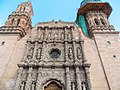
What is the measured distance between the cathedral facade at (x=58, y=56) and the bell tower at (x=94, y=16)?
5.1 inches

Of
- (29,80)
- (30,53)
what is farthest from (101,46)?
(29,80)

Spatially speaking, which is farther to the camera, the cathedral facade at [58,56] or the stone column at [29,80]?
the cathedral facade at [58,56]

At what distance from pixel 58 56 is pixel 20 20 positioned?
28.1ft

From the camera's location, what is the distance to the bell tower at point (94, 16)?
2156 cm

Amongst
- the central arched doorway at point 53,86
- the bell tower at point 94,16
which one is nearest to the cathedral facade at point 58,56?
the central arched doorway at point 53,86

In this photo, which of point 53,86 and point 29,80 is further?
point 53,86

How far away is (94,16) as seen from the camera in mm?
23531

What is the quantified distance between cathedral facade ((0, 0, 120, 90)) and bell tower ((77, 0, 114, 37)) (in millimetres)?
128

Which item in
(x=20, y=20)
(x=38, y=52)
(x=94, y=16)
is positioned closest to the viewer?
(x=38, y=52)

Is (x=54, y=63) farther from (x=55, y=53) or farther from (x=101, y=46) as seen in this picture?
(x=101, y=46)

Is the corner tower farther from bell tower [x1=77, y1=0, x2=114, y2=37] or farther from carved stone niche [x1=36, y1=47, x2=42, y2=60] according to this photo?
carved stone niche [x1=36, y1=47, x2=42, y2=60]

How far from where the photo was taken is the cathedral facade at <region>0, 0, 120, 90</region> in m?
14.0

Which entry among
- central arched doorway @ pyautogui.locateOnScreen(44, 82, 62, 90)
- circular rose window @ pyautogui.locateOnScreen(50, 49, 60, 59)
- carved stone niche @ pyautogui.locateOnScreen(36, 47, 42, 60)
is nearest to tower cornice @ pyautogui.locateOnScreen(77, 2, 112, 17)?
circular rose window @ pyautogui.locateOnScreen(50, 49, 60, 59)

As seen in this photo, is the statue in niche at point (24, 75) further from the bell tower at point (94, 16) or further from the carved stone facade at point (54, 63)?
the bell tower at point (94, 16)
